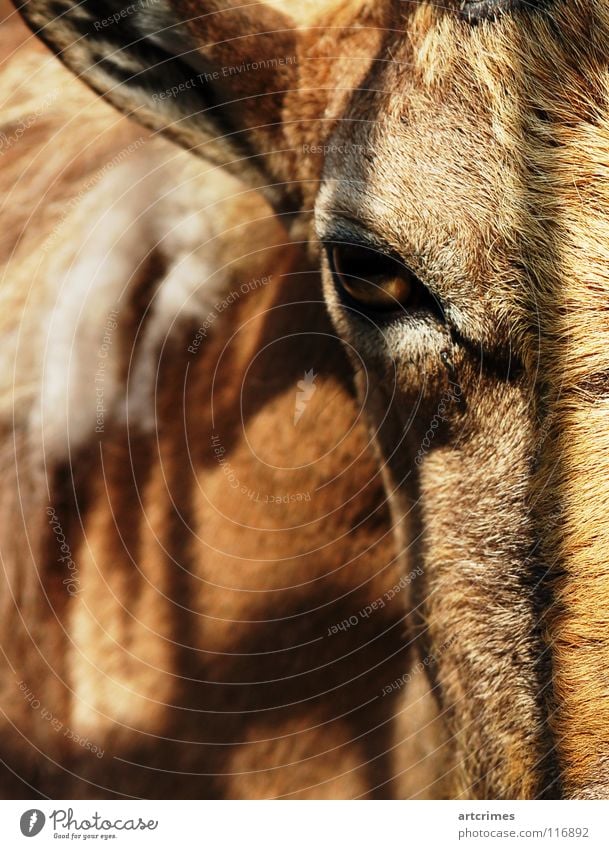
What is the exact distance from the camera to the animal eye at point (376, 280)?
94cm

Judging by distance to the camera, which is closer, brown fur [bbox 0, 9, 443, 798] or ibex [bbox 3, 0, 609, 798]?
ibex [bbox 3, 0, 609, 798]

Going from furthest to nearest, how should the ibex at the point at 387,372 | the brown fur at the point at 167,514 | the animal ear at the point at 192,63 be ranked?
the brown fur at the point at 167,514
the animal ear at the point at 192,63
the ibex at the point at 387,372

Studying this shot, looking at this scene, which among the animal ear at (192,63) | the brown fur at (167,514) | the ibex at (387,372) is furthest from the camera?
the brown fur at (167,514)

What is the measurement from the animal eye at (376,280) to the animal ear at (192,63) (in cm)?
19

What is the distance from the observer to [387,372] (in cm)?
105

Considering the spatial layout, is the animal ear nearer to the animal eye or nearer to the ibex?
the ibex

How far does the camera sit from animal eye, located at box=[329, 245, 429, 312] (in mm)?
942

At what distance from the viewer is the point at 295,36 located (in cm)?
107

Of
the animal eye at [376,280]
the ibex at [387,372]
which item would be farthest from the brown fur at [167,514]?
the animal eye at [376,280]

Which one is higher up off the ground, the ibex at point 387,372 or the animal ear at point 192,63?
the animal ear at point 192,63

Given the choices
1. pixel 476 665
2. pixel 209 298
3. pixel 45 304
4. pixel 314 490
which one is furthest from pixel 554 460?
pixel 45 304

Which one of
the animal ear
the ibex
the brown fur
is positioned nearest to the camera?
the ibex

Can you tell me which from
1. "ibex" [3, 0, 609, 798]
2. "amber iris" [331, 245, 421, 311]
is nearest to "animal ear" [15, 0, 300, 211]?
"ibex" [3, 0, 609, 798]

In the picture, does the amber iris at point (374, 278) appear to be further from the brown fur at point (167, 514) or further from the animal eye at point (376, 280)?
the brown fur at point (167, 514)
